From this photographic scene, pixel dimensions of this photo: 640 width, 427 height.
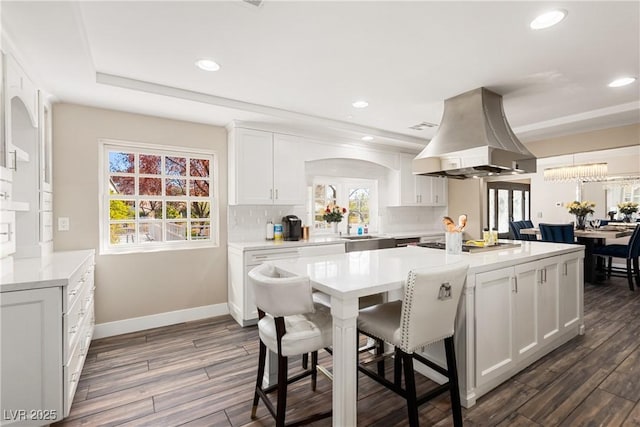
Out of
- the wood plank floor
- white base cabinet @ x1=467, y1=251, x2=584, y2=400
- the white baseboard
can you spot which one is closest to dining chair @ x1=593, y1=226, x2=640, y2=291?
the wood plank floor

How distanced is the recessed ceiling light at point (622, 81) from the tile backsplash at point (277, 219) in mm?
3237

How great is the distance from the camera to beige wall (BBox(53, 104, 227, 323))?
3074 millimetres

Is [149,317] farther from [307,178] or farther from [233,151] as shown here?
[307,178]

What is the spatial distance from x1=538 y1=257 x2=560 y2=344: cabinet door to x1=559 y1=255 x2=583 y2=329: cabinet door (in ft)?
0.37

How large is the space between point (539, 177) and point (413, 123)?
590 centimetres

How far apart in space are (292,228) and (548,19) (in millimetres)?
3120

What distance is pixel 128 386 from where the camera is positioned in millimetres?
2318

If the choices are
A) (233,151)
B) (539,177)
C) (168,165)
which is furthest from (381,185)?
(539,177)

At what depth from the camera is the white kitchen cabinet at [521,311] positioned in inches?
84.0

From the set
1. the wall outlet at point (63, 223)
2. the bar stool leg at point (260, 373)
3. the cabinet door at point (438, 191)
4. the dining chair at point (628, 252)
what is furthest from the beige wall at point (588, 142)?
the wall outlet at point (63, 223)

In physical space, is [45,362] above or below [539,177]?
below

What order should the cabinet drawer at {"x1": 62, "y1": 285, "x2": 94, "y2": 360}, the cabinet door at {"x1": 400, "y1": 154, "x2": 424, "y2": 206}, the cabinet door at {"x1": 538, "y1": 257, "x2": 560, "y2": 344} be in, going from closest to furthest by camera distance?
the cabinet drawer at {"x1": 62, "y1": 285, "x2": 94, "y2": 360}
the cabinet door at {"x1": 538, "y1": 257, "x2": 560, "y2": 344}
the cabinet door at {"x1": 400, "y1": 154, "x2": 424, "y2": 206}

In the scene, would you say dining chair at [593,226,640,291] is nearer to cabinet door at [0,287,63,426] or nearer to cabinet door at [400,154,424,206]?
cabinet door at [400,154,424,206]

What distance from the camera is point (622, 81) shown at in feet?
9.30
